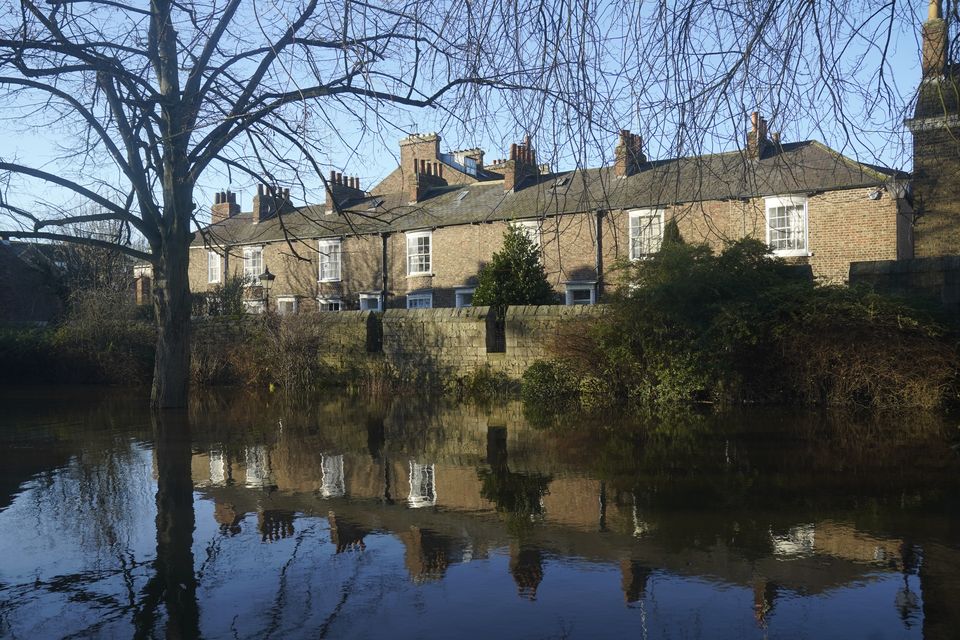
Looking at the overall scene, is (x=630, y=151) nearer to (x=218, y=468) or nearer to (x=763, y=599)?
(x=763, y=599)

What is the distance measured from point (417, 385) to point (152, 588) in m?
14.0

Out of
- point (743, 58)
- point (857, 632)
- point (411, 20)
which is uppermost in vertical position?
point (411, 20)

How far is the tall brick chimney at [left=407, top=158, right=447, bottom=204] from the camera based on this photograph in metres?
33.2

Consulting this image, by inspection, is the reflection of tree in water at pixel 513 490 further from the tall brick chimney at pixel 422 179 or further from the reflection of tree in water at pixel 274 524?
the tall brick chimney at pixel 422 179

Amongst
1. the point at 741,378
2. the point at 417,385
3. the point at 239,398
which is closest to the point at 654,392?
the point at 741,378

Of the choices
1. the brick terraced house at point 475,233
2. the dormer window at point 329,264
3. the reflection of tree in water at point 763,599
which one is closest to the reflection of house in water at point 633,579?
the reflection of tree in water at point 763,599

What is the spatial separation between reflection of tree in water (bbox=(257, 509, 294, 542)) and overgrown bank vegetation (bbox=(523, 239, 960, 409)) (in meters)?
9.07

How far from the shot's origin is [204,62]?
11367mm

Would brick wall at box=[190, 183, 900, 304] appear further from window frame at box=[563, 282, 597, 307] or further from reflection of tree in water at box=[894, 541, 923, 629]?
reflection of tree in water at box=[894, 541, 923, 629]

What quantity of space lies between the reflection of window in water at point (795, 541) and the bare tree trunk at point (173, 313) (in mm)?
10869

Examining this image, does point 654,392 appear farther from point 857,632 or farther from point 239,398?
point 857,632

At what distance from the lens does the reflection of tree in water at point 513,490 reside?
255 inches

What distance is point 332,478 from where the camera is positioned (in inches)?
320

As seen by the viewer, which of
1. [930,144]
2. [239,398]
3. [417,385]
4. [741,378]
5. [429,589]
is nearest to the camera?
[429,589]
